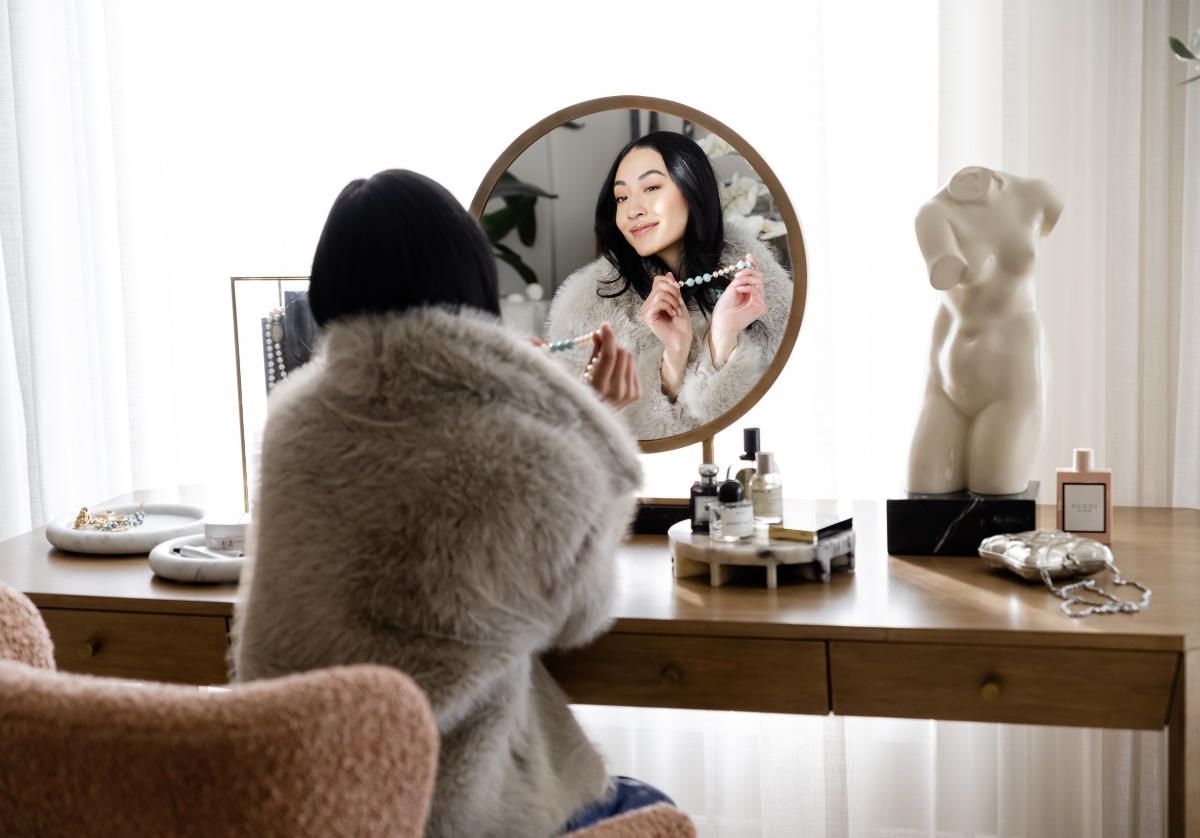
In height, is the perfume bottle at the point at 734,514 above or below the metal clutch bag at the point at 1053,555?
above

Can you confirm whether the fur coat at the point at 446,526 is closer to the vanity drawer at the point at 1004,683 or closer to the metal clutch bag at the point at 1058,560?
the vanity drawer at the point at 1004,683

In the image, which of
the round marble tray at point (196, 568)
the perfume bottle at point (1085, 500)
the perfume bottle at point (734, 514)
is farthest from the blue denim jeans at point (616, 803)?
the perfume bottle at point (1085, 500)

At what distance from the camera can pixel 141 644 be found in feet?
4.82

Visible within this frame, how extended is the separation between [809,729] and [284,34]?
1.75m

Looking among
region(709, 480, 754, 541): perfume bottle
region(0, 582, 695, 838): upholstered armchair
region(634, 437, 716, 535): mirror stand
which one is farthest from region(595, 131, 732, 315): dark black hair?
region(0, 582, 695, 838): upholstered armchair

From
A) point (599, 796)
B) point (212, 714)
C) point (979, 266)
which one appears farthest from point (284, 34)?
point (212, 714)

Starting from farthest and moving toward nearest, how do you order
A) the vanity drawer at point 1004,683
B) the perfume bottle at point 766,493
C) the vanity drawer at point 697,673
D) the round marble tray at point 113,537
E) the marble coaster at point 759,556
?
the round marble tray at point 113,537
the perfume bottle at point 766,493
the marble coaster at point 759,556
the vanity drawer at point 697,673
the vanity drawer at point 1004,683

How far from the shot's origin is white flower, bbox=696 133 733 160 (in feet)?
5.64

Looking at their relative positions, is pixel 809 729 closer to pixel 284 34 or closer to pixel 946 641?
pixel 946 641

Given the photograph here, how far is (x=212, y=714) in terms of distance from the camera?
0.68 meters

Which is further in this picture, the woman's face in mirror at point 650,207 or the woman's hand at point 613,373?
the woman's face in mirror at point 650,207

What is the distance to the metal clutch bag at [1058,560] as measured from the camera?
51.9 inches

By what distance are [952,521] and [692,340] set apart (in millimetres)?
495

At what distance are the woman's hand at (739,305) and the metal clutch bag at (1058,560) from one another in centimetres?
53
